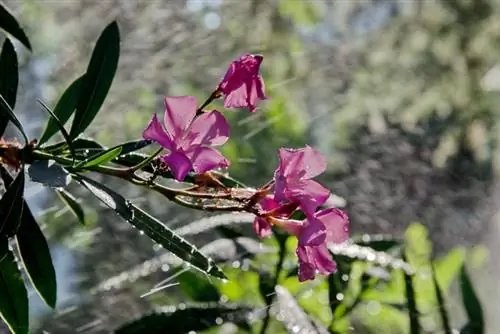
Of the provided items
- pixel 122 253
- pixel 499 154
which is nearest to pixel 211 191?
pixel 122 253

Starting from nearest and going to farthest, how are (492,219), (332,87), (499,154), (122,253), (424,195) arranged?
(122,253) < (424,195) < (332,87) < (492,219) < (499,154)

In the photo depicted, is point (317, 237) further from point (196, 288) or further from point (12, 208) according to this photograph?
point (196, 288)

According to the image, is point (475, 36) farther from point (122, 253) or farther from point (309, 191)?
point (309, 191)

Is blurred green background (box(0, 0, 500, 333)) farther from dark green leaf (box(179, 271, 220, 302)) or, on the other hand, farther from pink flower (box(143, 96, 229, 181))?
pink flower (box(143, 96, 229, 181))

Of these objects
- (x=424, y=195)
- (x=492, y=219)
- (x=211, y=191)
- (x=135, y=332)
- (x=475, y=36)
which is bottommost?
(x=492, y=219)

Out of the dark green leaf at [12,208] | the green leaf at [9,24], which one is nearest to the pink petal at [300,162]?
the dark green leaf at [12,208]

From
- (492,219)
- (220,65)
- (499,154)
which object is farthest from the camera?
(499,154)

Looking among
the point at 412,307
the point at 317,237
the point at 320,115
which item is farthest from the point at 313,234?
the point at 320,115
